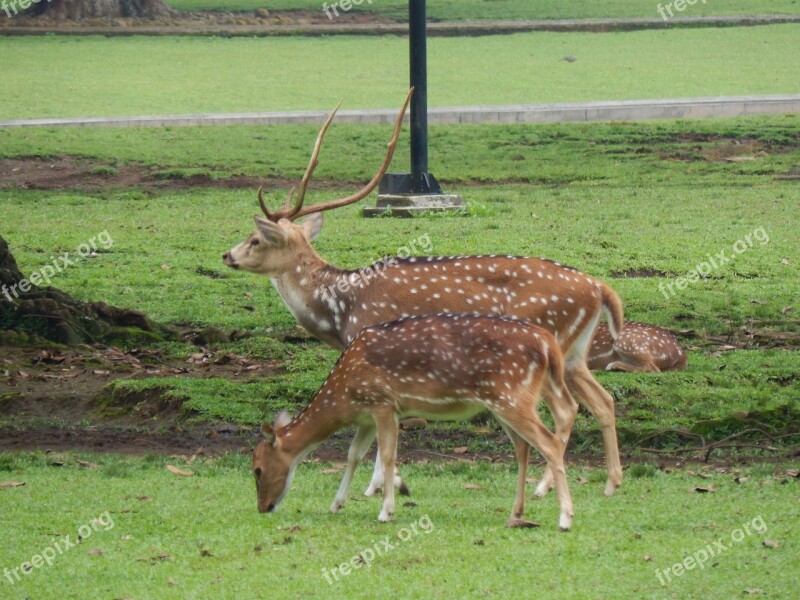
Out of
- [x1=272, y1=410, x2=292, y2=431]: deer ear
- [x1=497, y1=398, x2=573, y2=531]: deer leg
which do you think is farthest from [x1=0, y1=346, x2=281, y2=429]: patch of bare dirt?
[x1=497, y1=398, x2=573, y2=531]: deer leg

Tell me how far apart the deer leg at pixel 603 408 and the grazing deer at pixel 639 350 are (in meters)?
2.56

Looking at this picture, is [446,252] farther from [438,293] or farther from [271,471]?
[271,471]

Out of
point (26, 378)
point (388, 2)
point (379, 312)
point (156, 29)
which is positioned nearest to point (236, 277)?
point (26, 378)

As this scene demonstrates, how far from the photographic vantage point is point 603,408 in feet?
29.8

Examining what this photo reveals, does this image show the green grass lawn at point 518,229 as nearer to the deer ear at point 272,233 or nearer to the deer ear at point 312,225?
the deer ear at point 312,225

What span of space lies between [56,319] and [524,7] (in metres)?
39.6

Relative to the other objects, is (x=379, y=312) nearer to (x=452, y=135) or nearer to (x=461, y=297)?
(x=461, y=297)

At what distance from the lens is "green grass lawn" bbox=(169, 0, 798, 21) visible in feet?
160

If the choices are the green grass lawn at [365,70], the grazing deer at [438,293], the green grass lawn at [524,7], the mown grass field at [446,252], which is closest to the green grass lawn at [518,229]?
the mown grass field at [446,252]

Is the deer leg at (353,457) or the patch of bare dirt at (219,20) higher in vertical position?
the deer leg at (353,457)

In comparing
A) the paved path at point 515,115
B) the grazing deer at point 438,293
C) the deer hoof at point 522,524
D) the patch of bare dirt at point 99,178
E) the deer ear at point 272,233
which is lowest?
the paved path at point 515,115

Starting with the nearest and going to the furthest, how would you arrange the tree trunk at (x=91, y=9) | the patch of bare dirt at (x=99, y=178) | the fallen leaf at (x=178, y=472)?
the fallen leaf at (x=178, y=472), the patch of bare dirt at (x=99, y=178), the tree trunk at (x=91, y=9)

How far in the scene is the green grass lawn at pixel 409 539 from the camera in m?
6.83

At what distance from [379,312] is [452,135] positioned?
55.0ft
